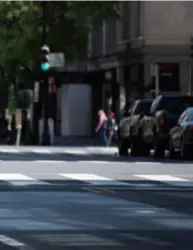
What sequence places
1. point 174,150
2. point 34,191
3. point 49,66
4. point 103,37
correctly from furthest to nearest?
point 103,37 < point 49,66 < point 174,150 < point 34,191

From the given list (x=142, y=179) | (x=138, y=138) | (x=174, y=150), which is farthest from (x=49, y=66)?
(x=142, y=179)

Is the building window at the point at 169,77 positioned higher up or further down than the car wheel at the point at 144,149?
higher up

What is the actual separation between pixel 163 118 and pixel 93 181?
12802 mm

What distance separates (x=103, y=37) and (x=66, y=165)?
34.9 m

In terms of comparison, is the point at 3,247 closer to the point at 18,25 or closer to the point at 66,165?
the point at 66,165

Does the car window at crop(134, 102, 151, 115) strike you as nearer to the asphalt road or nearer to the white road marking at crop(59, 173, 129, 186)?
the asphalt road

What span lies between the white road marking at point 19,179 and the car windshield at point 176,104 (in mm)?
12123

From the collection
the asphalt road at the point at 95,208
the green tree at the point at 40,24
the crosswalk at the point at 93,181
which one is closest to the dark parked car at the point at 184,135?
the asphalt road at the point at 95,208

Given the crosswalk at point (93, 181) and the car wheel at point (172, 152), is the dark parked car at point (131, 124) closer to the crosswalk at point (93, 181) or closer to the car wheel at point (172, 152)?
the car wheel at point (172, 152)

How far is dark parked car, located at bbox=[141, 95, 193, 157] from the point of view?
112ft

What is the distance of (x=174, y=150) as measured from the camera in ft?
109

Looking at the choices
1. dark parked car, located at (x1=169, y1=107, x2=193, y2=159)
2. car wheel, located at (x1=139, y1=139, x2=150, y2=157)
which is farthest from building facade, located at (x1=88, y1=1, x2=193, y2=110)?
dark parked car, located at (x1=169, y1=107, x2=193, y2=159)

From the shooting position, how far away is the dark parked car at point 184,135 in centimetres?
3089

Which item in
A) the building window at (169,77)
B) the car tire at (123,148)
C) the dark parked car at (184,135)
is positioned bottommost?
the car tire at (123,148)
